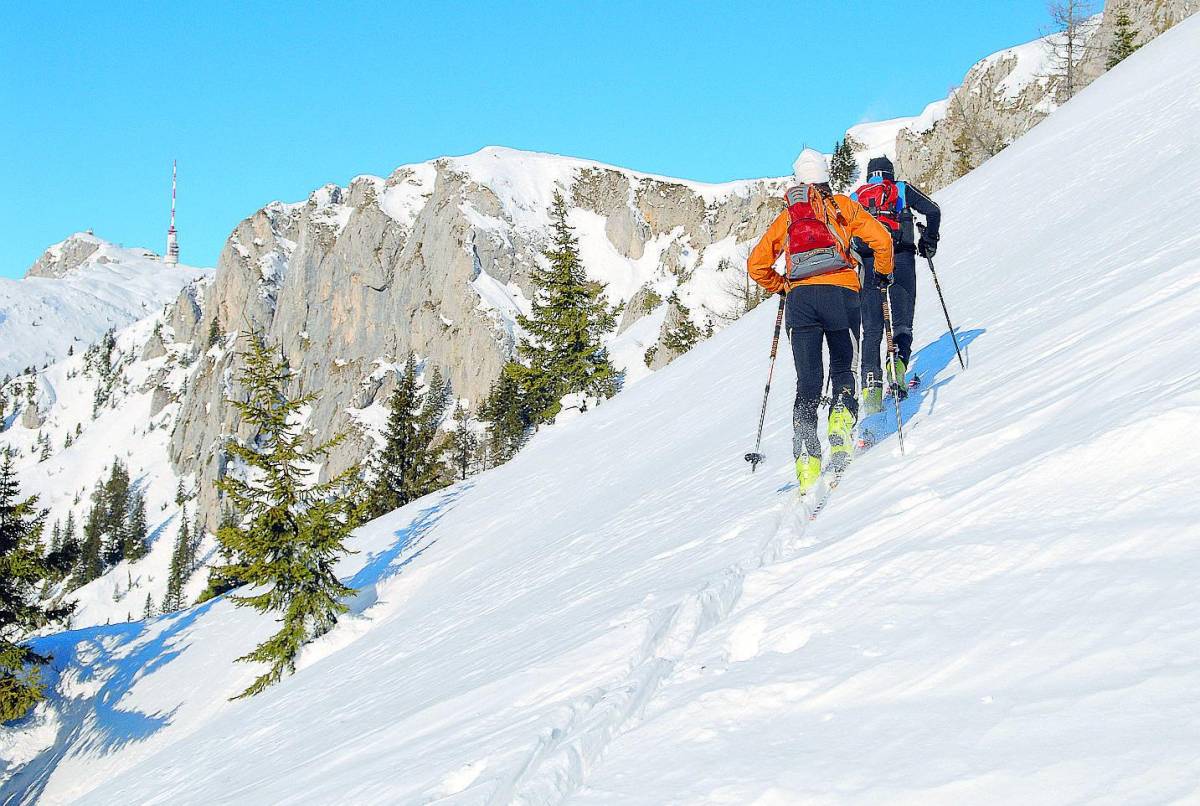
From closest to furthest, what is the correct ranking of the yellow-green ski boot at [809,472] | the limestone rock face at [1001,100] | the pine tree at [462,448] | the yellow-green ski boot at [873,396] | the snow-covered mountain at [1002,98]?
the yellow-green ski boot at [809,472], the yellow-green ski boot at [873,396], the snow-covered mountain at [1002,98], the limestone rock face at [1001,100], the pine tree at [462,448]

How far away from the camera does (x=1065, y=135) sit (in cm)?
2259

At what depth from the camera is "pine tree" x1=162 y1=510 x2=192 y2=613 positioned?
292 ft

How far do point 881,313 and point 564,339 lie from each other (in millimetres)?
26983

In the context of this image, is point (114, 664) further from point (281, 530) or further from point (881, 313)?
point (881, 313)

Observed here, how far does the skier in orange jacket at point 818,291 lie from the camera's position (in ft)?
19.0

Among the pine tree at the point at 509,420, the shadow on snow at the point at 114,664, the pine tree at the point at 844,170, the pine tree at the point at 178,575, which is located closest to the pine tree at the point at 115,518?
the pine tree at the point at 178,575

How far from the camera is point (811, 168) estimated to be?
5.84 metres

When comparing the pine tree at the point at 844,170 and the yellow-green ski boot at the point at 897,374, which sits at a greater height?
the pine tree at the point at 844,170

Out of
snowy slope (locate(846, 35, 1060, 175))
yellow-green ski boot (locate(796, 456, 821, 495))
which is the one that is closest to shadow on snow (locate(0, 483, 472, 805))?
yellow-green ski boot (locate(796, 456, 821, 495))

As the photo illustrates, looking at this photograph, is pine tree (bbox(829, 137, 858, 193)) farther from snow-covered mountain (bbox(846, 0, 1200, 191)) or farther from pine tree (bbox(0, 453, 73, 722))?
pine tree (bbox(0, 453, 73, 722))

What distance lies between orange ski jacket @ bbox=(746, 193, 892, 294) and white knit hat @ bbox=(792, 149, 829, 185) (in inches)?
7.2

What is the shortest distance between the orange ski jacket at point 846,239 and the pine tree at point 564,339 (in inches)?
1056

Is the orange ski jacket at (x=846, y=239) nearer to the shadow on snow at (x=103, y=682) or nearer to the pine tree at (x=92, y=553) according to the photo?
the shadow on snow at (x=103, y=682)

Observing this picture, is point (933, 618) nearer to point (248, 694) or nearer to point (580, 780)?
point (580, 780)
